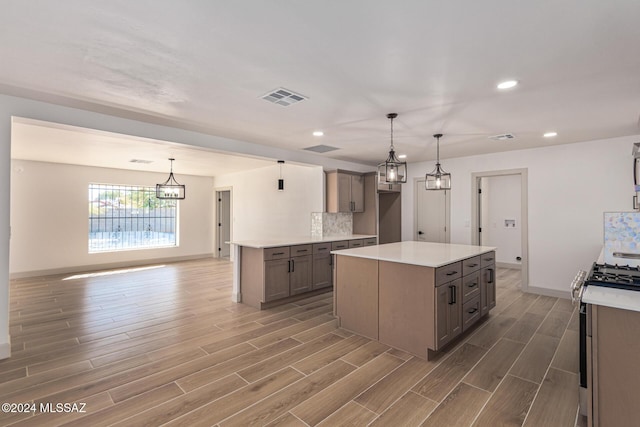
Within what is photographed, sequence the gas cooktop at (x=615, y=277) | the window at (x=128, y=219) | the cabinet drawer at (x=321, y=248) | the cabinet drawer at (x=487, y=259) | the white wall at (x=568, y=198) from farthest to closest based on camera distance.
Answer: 1. the window at (x=128, y=219)
2. the cabinet drawer at (x=321, y=248)
3. the white wall at (x=568, y=198)
4. the cabinet drawer at (x=487, y=259)
5. the gas cooktop at (x=615, y=277)

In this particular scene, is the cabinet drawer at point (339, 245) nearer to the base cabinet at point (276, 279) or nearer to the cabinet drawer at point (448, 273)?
the base cabinet at point (276, 279)

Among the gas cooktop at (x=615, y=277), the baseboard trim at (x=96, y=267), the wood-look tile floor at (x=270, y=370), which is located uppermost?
the gas cooktop at (x=615, y=277)

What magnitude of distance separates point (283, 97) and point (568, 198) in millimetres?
4786

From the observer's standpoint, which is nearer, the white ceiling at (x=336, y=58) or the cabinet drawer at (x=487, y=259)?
the white ceiling at (x=336, y=58)

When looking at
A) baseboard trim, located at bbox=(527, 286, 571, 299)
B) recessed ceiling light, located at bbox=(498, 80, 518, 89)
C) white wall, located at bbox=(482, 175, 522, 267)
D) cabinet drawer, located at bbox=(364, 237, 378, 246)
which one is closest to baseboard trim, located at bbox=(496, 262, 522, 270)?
white wall, located at bbox=(482, 175, 522, 267)

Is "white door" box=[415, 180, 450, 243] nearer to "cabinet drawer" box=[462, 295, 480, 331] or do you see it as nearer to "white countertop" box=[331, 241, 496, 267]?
"white countertop" box=[331, 241, 496, 267]

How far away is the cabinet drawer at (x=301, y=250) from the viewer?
4759mm

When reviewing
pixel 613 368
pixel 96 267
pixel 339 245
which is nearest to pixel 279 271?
pixel 339 245

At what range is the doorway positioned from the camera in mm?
9406

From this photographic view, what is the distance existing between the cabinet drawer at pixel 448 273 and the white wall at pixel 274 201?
3282 mm

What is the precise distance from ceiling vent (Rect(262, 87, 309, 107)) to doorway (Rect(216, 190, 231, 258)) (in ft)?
22.1

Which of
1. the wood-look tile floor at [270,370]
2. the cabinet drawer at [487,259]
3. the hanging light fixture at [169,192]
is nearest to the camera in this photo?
the wood-look tile floor at [270,370]

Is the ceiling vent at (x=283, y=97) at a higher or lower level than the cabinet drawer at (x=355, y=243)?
higher

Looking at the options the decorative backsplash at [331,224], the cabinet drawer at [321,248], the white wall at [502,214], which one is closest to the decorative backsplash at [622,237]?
the cabinet drawer at [321,248]
